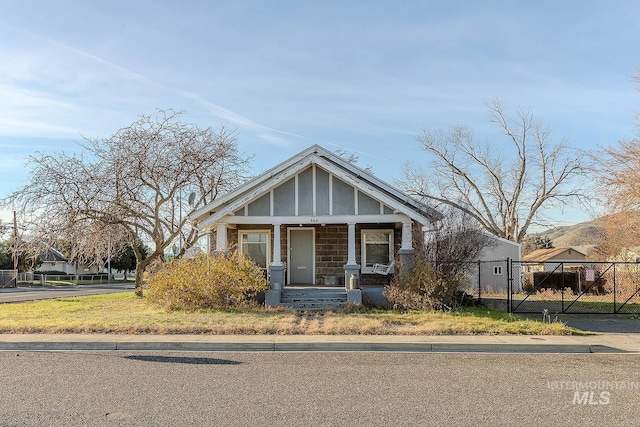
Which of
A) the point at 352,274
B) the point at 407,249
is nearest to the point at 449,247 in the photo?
the point at 407,249

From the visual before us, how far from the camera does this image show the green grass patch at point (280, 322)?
11805mm

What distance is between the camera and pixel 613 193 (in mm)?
22688

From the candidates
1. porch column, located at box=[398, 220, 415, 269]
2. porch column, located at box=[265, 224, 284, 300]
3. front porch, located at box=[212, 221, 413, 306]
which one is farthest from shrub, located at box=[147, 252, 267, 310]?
porch column, located at box=[398, 220, 415, 269]

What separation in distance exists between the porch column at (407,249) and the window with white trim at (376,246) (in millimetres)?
2834

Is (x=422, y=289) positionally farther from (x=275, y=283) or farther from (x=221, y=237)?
(x=221, y=237)

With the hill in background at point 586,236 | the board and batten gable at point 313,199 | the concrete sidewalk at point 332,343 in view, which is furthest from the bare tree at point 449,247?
the hill in background at point 586,236

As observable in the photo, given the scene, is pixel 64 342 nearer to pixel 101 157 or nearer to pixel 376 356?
pixel 376 356

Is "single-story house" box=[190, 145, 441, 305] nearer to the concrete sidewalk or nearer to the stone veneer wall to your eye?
the stone veneer wall

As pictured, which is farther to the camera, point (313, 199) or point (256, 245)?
point (256, 245)

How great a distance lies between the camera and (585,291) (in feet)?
57.7

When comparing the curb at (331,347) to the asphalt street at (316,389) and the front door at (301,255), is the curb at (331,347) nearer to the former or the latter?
the asphalt street at (316,389)

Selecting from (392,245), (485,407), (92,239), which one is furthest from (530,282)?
(485,407)

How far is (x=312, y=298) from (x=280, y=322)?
3.96 metres

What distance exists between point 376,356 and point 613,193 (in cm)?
1804
